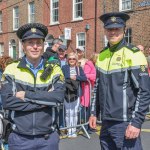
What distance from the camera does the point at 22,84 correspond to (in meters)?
3.36

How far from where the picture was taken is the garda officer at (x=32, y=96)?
3.29 m

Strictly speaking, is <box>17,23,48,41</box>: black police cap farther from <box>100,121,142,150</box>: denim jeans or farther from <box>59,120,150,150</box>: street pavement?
<box>59,120,150,150</box>: street pavement

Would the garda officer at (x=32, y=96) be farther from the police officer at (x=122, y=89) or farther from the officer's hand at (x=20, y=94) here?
the police officer at (x=122, y=89)

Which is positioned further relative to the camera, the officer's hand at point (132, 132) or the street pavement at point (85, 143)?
the street pavement at point (85, 143)

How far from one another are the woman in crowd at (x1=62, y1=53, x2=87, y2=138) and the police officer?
10.9 ft

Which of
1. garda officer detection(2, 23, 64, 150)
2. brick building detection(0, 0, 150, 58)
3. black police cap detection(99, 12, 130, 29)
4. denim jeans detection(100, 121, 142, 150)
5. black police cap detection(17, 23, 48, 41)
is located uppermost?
brick building detection(0, 0, 150, 58)

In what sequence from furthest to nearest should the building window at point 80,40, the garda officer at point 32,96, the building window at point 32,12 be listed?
the building window at point 32,12
the building window at point 80,40
the garda officer at point 32,96

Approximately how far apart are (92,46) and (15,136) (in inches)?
728

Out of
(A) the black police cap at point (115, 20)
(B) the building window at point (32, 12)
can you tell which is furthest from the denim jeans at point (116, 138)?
(B) the building window at point (32, 12)

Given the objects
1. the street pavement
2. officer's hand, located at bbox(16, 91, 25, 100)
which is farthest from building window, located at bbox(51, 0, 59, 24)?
officer's hand, located at bbox(16, 91, 25, 100)

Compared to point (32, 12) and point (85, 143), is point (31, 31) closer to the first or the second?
point (85, 143)

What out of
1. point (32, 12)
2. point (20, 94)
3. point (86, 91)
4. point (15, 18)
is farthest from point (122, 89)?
point (15, 18)

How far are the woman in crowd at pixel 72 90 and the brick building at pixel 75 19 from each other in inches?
439

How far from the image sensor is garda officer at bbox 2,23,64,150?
3.29 metres
